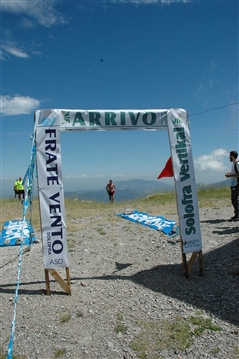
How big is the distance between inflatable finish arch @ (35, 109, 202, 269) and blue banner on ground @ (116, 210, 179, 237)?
3.50 metres

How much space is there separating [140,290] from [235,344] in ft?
7.32

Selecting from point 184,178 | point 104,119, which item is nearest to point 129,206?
point 184,178

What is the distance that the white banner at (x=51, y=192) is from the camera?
569 centimetres

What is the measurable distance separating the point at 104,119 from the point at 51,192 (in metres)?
1.93

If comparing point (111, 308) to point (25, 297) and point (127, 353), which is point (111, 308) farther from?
point (25, 297)

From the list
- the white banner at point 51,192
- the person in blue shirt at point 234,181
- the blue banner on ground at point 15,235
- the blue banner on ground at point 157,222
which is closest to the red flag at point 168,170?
the white banner at point 51,192

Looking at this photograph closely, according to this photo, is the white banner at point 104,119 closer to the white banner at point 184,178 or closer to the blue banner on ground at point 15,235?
the white banner at point 184,178

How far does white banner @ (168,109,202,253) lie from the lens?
6285 millimetres

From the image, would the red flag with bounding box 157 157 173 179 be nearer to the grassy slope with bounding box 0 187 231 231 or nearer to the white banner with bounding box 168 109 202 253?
the white banner with bounding box 168 109 202 253

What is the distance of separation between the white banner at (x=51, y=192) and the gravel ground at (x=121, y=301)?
912mm

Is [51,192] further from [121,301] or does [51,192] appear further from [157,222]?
[157,222]

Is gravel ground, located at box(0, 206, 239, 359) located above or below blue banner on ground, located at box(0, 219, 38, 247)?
below

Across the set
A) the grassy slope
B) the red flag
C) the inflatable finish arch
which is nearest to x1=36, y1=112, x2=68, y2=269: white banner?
the inflatable finish arch

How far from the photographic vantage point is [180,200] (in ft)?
20.9
